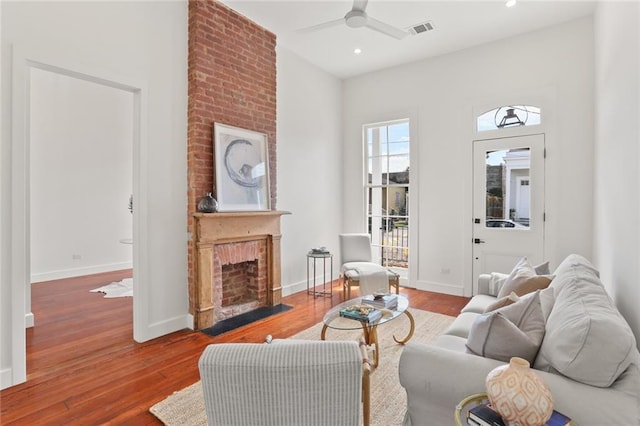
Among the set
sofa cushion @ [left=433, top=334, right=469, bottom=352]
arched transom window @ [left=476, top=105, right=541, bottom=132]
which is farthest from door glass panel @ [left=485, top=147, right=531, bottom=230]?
sofa cushion @ [left=433, top=334, right=469, bottom=352]

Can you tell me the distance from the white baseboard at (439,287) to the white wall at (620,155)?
5.80 feet

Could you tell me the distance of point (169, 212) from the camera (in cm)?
342

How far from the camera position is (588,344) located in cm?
129

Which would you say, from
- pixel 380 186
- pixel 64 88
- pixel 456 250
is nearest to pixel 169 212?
pixel 380 186

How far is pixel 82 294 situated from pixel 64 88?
3.63 metres

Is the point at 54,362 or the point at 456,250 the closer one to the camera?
the point at 54,362

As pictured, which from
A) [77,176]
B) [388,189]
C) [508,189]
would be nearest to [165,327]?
[388,189]

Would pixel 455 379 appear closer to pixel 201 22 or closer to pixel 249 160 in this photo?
pixel 249 160

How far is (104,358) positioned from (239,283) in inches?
64.8

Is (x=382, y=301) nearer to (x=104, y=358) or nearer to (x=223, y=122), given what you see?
(x=104, y=358)

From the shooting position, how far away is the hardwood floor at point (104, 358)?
7.11 feet

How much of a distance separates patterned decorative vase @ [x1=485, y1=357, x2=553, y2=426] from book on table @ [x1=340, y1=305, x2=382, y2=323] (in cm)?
144

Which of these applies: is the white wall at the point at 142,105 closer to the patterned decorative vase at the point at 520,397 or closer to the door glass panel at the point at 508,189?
the patterned decorative vase at the point at 520,397

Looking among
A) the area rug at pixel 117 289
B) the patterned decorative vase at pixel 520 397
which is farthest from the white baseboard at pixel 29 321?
the patterned decorative vase at pixel 520 397
